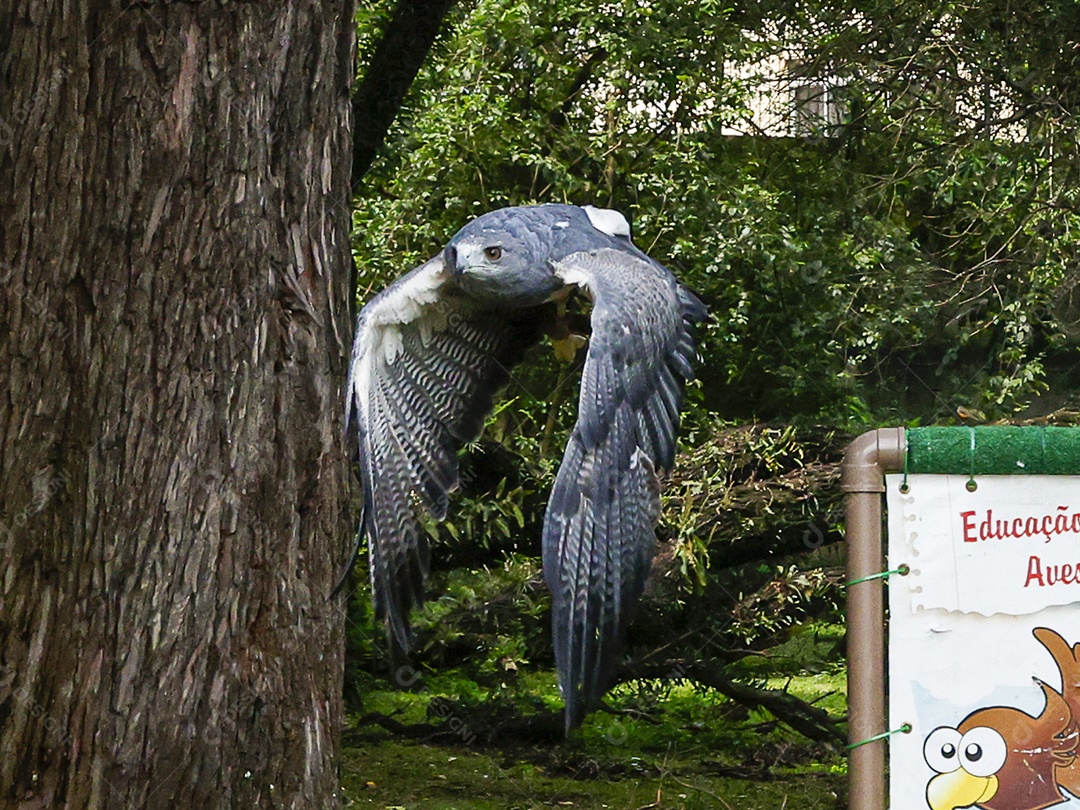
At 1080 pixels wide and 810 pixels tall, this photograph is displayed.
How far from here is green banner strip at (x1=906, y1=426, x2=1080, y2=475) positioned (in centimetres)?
138

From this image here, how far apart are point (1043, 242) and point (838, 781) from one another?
5.17ft

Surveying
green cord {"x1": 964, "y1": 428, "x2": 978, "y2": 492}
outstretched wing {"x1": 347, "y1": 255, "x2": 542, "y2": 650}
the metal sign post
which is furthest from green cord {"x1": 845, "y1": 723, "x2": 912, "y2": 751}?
outstretched wing {"x1": 347, "y1": 255, "x2": 542, "y2": 650}

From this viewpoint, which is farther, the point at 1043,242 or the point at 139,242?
the point at 1043,242

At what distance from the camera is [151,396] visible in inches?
67.8

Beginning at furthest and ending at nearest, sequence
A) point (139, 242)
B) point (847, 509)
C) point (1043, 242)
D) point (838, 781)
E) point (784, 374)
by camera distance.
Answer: point (784, 374)
point (1043, 242)
point (838, 781)
point (139, 242)
point (847, 509)

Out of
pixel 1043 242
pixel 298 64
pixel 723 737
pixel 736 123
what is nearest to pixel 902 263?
pixel 1043 242

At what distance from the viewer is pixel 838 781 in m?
3.11

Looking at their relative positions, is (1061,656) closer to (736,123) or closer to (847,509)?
(847,509)

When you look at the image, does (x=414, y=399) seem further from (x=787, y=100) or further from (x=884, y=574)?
(x=787, y=100)

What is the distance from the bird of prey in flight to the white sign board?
1.02ft

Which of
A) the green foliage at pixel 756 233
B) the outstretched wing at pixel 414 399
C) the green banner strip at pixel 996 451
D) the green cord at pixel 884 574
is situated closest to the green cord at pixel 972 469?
the green banner strip at pixel 996 451

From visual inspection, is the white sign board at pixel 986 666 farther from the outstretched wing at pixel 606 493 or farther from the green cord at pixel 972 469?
the outstretched wing at pixel 606 493

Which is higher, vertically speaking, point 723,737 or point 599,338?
point 599,338

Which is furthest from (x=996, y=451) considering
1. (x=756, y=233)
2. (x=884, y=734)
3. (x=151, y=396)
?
(x=756, y=233)
